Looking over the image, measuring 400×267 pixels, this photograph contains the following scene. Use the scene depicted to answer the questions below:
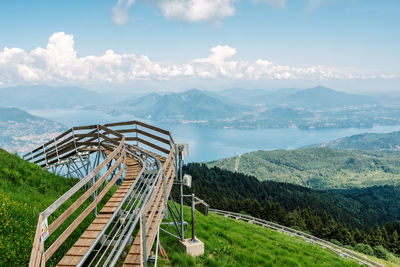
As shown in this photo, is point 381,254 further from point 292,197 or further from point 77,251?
point 292,197

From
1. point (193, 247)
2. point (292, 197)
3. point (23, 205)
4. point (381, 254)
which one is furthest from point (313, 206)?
point (23, 205)

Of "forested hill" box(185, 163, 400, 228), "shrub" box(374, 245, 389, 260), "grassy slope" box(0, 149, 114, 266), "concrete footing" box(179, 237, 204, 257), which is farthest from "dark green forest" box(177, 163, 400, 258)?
"grassy slope" box(0, 149, 114, 266)

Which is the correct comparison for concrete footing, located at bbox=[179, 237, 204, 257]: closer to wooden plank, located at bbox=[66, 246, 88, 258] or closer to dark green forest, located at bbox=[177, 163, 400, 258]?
wooden plank, located at bbox=[66, 246, 88, 258]

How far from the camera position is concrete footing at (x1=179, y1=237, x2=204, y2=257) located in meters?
9.89

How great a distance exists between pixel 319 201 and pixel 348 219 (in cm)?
1493

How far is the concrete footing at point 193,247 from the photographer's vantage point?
989 centimetres

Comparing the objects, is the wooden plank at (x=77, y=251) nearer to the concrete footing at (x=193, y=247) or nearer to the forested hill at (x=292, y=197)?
the concrete footing at (x=193, y=247)

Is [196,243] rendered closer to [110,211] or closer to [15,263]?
[110,211]

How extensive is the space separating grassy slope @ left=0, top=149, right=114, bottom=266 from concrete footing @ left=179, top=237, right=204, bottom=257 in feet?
11.1

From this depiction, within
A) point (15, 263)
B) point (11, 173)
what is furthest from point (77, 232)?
A: point (11, 173)

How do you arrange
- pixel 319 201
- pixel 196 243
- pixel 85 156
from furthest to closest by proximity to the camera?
pixel 319 201, pixel 85 156, pixel 196 243

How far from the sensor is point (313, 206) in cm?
10675

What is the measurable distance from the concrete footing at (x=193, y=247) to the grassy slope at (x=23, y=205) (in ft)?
11.1

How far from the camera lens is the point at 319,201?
116 meters
